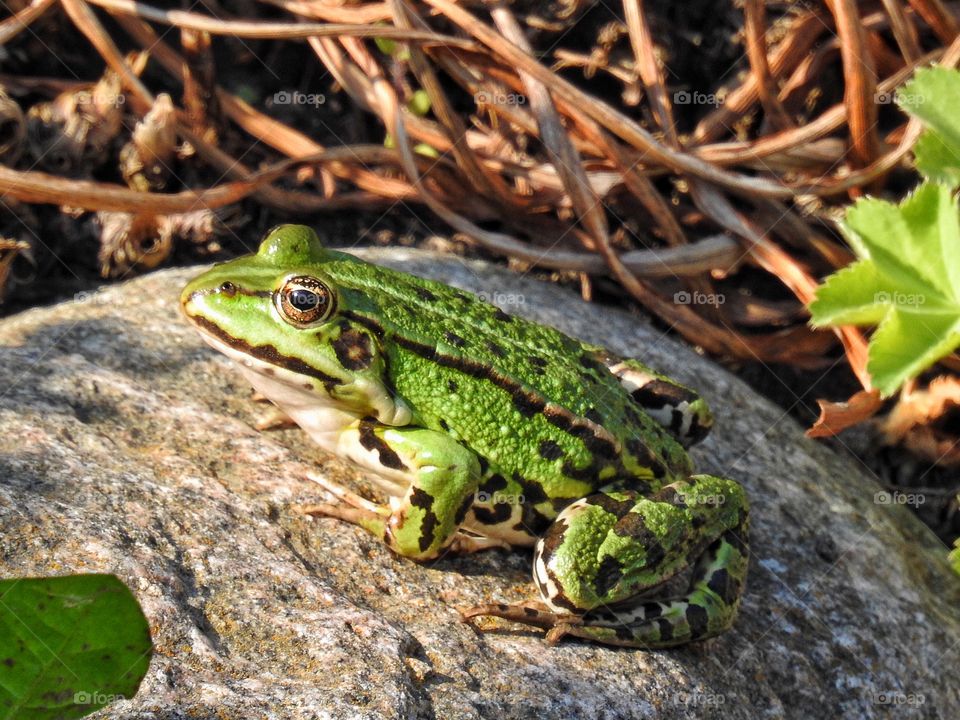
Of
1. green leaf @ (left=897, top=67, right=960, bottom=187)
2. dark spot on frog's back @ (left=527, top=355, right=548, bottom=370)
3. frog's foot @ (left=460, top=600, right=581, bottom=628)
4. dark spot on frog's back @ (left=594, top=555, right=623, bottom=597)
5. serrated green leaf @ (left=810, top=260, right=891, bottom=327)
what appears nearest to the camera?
frog's foot @ (left=460, top=600, right=581, bottom=628)

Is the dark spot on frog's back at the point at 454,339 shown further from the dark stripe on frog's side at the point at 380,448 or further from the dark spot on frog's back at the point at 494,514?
the dark spot on frog's back at the point at 494,514

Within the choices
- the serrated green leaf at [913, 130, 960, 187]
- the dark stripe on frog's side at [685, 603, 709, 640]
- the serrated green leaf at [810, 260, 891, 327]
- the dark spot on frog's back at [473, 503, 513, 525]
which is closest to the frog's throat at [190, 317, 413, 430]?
the dark spot on frog's back at [473, 503, 513, 525]

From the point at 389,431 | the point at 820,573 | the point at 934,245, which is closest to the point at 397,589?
the point at 389,431

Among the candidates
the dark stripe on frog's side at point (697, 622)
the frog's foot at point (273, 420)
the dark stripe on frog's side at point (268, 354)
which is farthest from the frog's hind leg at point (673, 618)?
the frog's foot at point (273, 420)

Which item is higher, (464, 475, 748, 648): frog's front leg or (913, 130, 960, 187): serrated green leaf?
(913, 130, 960, 187): serrated green leaf

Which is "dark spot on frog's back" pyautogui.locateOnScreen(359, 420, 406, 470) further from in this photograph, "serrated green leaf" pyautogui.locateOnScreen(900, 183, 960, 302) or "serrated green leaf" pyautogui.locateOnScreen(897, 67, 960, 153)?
"serrated green leaf" pyautogui.locateOnScreen(897, 67, 960, 153)
